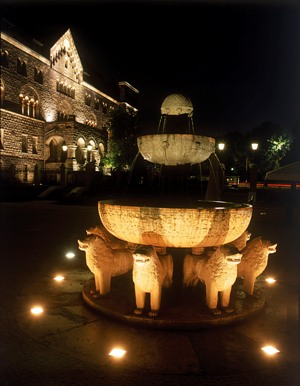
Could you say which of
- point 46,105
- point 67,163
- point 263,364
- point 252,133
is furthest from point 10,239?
point 252,133

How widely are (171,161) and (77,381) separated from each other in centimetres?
359

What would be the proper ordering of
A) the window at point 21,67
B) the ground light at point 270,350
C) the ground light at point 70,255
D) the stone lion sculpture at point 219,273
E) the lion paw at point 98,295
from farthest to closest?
the window at point 21,67 → the ground light at point 70,255 → the lion paw at point 98,295 → the stone lion sculpture at point 219,273 → the ground light at point 270,350

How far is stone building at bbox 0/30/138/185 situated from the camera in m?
34.4

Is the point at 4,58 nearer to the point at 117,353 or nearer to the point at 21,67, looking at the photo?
the point at 21,67

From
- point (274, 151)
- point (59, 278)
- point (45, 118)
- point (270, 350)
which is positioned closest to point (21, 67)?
point (45, 118)

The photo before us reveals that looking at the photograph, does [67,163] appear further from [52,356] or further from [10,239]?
[52,356]

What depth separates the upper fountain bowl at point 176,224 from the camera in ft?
14.3

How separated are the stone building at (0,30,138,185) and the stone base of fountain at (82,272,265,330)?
2432cm

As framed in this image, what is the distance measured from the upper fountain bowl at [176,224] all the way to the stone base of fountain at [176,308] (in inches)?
36.7

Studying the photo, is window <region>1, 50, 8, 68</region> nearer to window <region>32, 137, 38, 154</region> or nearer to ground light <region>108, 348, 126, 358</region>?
window <region>32, 137, 38, 154</region>

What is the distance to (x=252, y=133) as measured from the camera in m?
67.2

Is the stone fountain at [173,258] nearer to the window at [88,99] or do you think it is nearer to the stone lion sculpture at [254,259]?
the stone lion sculpture at [254,259]

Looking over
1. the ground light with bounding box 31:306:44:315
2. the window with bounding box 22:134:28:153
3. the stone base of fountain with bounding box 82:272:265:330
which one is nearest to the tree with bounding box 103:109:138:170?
the window with bounding box 22:134:28:153

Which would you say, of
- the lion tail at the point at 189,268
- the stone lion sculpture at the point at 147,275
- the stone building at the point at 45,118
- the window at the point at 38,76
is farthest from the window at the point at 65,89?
the stone lion sculpture at the point at 147,275
